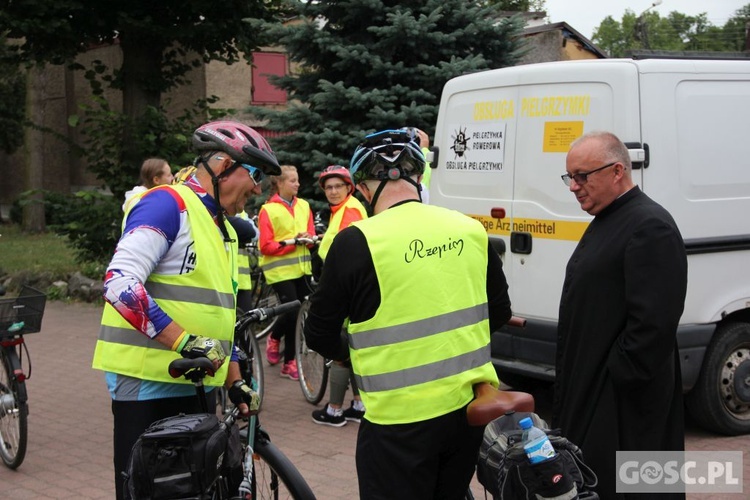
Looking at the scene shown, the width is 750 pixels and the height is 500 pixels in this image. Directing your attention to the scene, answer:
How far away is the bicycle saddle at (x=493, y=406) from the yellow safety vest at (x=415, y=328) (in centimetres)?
7

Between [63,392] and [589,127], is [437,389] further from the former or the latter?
[63,392]

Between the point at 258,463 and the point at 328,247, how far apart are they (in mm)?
3181

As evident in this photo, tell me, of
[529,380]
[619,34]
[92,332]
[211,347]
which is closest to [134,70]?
[92,332]

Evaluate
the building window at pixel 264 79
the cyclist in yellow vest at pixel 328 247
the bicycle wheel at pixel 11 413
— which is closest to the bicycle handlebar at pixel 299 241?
the cyclist in yellow vest at pixel 328 247

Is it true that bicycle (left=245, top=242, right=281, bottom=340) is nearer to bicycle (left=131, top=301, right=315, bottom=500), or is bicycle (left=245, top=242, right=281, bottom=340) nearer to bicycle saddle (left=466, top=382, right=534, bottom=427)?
bicycle (left=131, top=301, right=315, bottom=500)

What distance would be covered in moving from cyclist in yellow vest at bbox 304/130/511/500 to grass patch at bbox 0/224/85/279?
11235 mm

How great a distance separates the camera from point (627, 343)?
3.61 metres

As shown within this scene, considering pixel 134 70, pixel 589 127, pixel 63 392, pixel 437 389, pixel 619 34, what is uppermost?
pixel 619 34

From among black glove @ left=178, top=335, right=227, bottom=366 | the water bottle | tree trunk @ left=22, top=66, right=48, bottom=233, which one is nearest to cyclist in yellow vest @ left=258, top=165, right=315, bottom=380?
black glove @ left=178, top=335, right=227, bottom=366

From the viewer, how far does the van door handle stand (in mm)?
6680

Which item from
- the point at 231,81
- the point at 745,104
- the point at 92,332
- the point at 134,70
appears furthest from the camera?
the point at 231,81

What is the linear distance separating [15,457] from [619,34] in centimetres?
7691

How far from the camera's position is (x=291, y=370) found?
8.53 m

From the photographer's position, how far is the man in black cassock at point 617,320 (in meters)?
3.59
